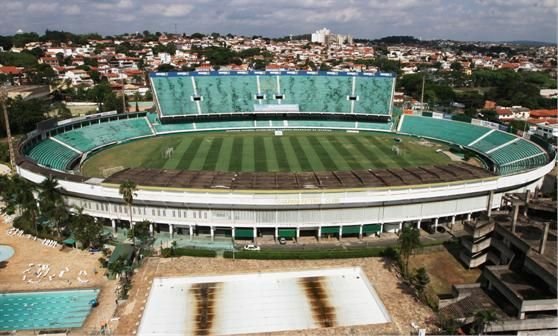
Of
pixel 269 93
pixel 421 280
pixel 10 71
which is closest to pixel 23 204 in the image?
pixel 421 280

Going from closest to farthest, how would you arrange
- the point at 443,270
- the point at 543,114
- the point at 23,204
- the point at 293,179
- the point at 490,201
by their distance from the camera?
the point at 443,270 → the point at 23,204 → the point at 293,179 → the point at 490,201 → the point at 543,114

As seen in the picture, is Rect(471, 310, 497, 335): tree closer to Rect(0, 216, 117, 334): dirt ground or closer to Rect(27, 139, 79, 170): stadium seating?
Rect(0, 216, 117, 334): dirt ground

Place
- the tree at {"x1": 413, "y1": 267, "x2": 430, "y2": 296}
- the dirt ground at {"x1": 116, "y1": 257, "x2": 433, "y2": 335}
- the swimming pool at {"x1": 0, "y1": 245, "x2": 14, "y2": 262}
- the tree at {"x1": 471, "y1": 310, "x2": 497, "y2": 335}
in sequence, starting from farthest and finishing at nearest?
the swimming pool at {"x1": 0, "y1": 245, "x2": 14, "y2": 262}, the tree at {"x1": 413, "y1": 267, "x2": 430, "y2": 296}, the dirt ground at {"x1": 116, "y1": 257, "x2": 433, "y2": 335}, the tree at {"x1": 471, "y1": 310, "x2": 497, "y2": 335}

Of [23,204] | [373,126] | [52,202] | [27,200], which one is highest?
[52,202]

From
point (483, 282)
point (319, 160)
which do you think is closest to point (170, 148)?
point (319, 160)

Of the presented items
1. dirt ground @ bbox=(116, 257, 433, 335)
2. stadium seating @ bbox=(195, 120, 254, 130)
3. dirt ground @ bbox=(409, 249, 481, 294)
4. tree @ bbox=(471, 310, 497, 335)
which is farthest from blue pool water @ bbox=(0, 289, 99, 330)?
stadium seating @ bbox=(195, 120, 254, 130)

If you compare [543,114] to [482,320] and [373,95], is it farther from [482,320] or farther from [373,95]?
[482,320]

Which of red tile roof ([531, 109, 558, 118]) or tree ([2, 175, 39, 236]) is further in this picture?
red tile roof ([531, 109, 558, 118])

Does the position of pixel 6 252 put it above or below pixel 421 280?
below
